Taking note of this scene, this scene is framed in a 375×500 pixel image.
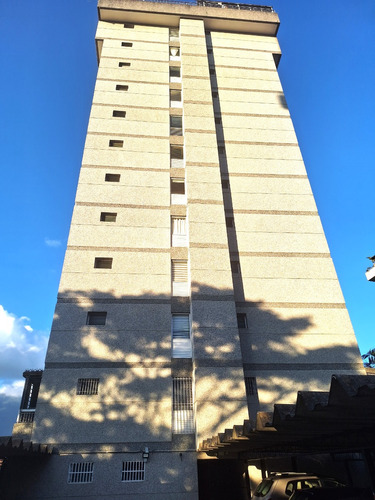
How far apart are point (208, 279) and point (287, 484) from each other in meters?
8.99

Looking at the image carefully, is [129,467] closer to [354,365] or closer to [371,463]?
[371,463]

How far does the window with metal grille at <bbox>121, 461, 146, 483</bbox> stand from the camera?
481 inches

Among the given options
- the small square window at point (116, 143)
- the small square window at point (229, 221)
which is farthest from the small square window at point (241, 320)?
the small square window at point (116, 143)

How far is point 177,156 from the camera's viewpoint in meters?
21.7

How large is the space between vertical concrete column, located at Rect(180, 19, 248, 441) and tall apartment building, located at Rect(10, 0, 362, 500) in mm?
62

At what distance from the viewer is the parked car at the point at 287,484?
8.23 m

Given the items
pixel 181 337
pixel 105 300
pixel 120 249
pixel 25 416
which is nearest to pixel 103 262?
pixel 120 249

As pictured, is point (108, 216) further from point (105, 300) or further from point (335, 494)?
point (335, 494)

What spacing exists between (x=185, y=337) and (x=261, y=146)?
13.3m

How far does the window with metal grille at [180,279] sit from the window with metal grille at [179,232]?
105 centimetres

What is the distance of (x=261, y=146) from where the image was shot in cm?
2192

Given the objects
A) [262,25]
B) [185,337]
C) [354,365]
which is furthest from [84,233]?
[262,25]

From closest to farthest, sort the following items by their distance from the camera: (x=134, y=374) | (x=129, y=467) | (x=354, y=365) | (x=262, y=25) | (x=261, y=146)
Answer: (x=129, y=467) → (x=134, y=374) → (x=354, y=365) → (x=261, y=146) → (x=262, y=25)

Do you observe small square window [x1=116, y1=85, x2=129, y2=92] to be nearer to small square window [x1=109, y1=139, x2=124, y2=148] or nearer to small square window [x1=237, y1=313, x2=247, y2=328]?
small square window [x1=109, y1=139, x2=124, y2=148]
